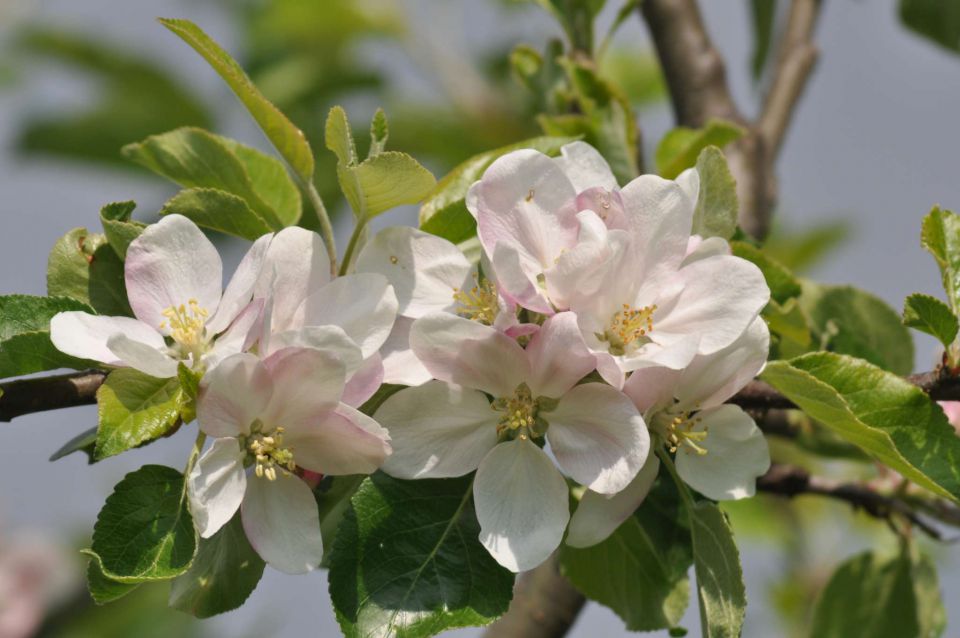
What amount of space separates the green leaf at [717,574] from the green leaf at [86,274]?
49 centimetres

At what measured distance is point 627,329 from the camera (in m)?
0.85

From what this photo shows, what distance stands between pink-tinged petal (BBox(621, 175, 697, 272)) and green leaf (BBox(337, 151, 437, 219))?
16cm

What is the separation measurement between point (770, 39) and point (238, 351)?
1457 mm

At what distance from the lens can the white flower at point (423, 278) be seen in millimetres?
877

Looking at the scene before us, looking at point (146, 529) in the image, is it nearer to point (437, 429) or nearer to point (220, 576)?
point (220, 576)

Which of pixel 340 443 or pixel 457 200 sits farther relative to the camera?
pixel 457 200

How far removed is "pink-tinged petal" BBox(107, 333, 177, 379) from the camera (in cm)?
77

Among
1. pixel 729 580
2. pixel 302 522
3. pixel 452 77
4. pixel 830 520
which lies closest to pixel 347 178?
pixel 302 522

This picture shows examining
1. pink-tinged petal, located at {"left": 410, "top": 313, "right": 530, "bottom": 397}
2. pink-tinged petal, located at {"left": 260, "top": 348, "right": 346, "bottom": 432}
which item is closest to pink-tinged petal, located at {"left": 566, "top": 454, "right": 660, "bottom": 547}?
pink-tinged petal, located at {"left": 410, "top": 313, "right": 530, "bottom": 397}

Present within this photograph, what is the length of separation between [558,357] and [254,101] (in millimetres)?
322

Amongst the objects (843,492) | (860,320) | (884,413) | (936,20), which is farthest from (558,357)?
(936,20)

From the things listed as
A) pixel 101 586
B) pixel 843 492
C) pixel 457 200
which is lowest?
pixel 843 492

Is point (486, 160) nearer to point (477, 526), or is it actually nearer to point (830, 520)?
point (477, 526)

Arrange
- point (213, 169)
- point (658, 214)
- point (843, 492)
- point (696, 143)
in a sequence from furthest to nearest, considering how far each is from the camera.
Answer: point (843, 492), point (696, 143), point (213, 169), point (658, 214)
